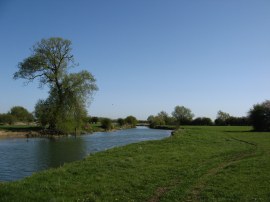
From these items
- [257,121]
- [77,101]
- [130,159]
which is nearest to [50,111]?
[77,101]

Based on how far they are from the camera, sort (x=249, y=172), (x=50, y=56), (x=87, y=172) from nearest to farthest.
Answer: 1. (x=249, y=172)
2. (x=87, y=172)
3. (x=50, y=56)

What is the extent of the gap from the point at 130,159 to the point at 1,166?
881 cm

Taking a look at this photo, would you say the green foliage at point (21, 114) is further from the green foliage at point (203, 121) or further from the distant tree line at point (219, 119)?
the green foliage at point (203, 121)

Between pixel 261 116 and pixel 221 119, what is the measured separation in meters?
64.2

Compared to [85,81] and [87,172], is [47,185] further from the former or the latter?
[85,81]

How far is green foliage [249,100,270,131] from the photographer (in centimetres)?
5761

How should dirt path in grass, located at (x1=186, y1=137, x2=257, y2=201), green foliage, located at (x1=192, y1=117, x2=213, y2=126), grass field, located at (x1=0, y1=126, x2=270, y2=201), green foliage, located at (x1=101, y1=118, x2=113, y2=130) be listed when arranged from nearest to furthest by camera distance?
1. dirt path in grass, located at (x1=186, y1=137, x2=257, y2=201)
2. grass field, located at (x1=0, y1=126, x2=270, y2=201)
3. green foliage, located at (x1=101, y1=118, x2=113, y2=130)
4. green foliage, located at (x1=192, y1=117, x2=213, y2=126)

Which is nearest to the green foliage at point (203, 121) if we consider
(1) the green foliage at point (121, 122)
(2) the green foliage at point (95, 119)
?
(1) the green foliage at point (121, 122)

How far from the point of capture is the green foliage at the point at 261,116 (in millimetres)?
57606

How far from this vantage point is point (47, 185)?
45.8ft

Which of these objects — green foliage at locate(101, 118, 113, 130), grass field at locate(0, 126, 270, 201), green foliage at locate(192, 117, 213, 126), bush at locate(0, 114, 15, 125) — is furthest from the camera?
green foliage at locate(192, 117, 213, 126)

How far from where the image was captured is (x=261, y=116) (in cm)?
5844

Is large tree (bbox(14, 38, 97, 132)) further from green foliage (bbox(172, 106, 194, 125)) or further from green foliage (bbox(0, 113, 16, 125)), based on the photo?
green foliage (bbox(172, 106, 194, 125))

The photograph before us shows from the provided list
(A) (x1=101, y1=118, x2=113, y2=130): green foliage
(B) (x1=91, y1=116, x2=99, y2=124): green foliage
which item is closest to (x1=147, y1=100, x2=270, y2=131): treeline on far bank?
(B) (x1=91, y1=116, x2=99, y2=124): green foliage
